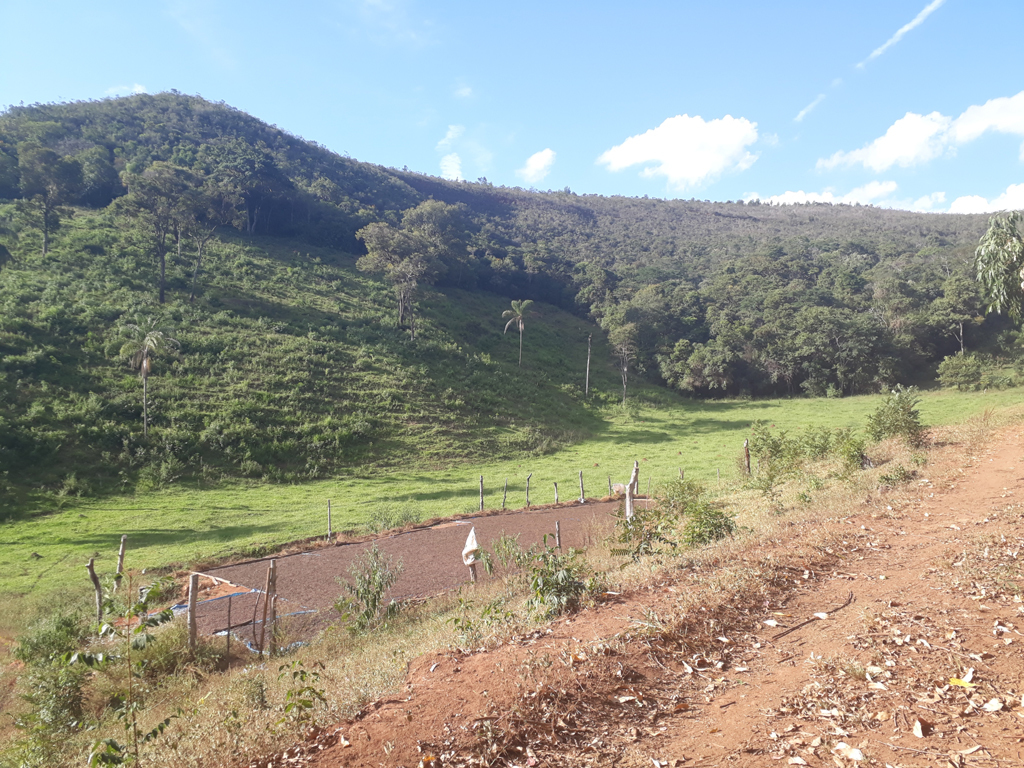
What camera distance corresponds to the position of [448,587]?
12.2 meters

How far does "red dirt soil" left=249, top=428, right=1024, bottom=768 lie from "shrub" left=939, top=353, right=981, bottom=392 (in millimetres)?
44549

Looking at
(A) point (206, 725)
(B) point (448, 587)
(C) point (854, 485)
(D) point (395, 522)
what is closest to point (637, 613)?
(A) point (206, 725)

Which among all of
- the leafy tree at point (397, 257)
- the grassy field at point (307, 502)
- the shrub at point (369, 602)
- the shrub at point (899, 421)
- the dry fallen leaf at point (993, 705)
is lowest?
the grassy field at point (307, 502)

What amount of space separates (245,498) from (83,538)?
5.89 m

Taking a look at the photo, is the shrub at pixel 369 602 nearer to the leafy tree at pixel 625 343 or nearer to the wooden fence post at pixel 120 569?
the wooden fence post at pixel 120 569

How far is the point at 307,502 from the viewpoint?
22031 mm

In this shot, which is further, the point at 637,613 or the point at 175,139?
the point at 175,139

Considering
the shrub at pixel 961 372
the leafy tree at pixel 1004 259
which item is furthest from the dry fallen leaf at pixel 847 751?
the shrub at pixel 961 372

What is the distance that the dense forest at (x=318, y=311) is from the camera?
2672 centimetres

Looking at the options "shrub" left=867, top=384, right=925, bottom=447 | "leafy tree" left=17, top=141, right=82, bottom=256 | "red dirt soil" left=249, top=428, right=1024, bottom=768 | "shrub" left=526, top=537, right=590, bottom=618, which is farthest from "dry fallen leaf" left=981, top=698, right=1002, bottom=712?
"leafy tree" left=17, top=141, right=82, bottom=256

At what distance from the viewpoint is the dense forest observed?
26719mm

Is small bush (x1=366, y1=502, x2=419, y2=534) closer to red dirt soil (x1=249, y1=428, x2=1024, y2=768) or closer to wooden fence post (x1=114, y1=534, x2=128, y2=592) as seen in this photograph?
wooden fence post (x1=114, y1=534, x2=128, y2=592)

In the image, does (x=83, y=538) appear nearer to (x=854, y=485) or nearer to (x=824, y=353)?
(x=854, y=485)

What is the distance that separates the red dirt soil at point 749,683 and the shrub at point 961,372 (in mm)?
44549
